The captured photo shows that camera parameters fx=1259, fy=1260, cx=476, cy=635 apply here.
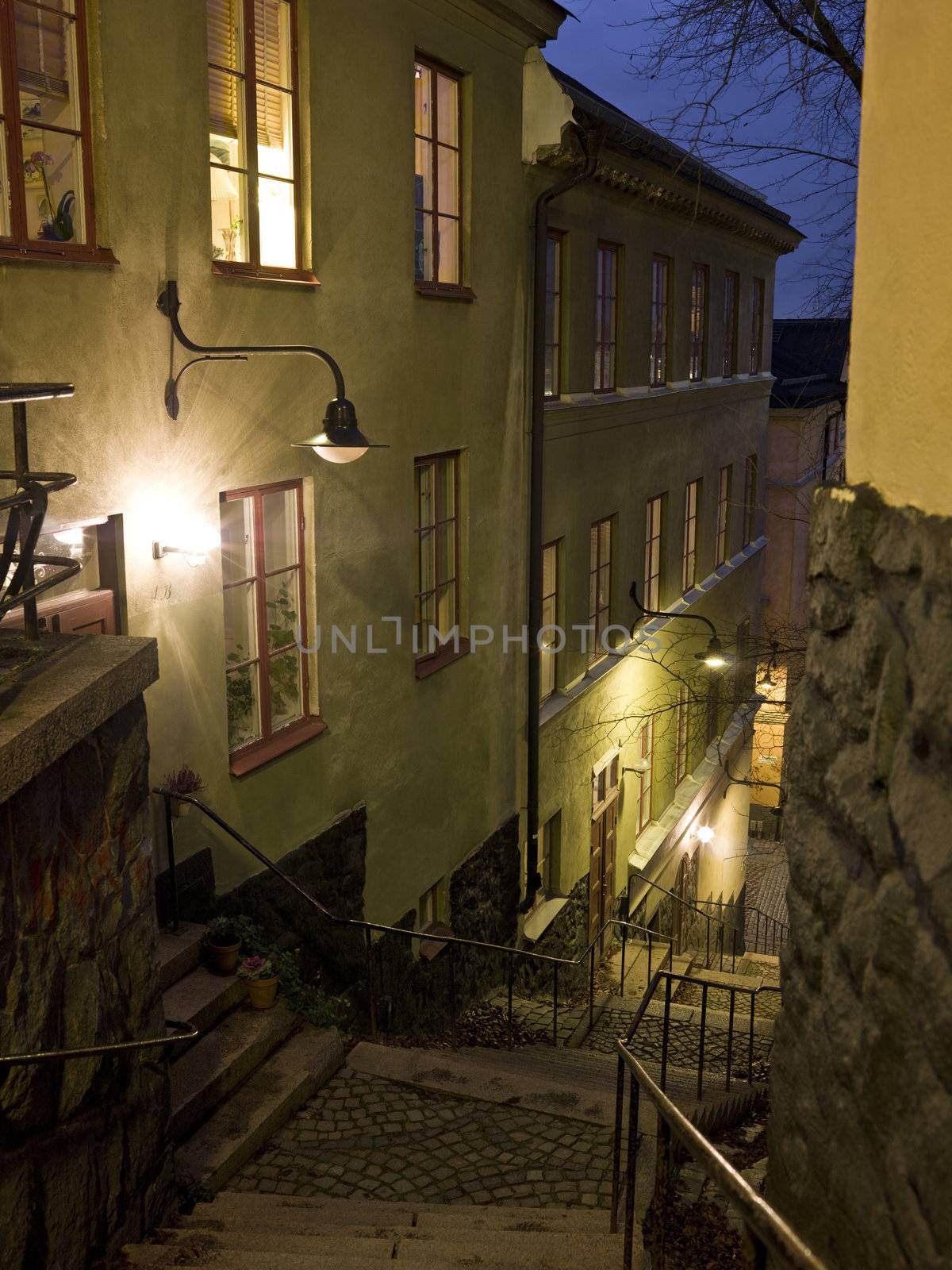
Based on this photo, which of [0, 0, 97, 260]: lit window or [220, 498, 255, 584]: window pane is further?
[220, 498, 255, 584]: window pane

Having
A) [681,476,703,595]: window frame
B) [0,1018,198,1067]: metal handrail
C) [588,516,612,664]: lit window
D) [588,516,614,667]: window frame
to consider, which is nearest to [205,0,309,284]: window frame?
[0,1018,198,1067]: metal handrail

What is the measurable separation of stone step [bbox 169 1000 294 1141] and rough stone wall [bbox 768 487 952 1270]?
12.5 feet

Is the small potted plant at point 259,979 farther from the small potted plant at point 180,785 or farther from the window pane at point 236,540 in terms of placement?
the window pane at point 236,540

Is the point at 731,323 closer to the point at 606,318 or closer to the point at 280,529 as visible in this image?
the point at 606,318

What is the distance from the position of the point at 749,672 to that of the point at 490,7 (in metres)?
13.2

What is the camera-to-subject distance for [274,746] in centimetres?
845

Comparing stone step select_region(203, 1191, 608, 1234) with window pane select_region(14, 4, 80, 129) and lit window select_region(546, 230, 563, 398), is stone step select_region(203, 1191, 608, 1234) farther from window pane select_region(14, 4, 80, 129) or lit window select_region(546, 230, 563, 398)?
lit window select_region(546, 230, 563, 398)

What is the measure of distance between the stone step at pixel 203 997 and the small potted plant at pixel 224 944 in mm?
56

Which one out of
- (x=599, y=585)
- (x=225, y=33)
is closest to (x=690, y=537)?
(x=599, y=585)

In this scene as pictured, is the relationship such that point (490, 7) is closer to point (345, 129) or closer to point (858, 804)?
point (345, 129)

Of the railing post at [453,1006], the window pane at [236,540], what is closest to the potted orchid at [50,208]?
the window pane at [236,540]

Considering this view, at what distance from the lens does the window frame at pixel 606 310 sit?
14641 mm

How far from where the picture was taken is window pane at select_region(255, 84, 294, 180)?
25.6 feet

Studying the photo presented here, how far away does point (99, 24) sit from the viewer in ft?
20.3
